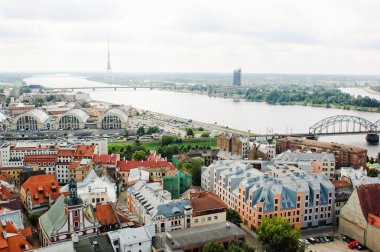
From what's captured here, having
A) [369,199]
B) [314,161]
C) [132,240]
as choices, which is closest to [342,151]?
[314,161]

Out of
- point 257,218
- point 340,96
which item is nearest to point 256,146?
point 257,218

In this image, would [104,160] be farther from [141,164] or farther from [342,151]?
[342,151]

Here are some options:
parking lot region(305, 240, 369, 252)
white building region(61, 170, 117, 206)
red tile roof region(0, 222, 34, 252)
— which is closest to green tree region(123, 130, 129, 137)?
white building region(61, 170, 117, 206)

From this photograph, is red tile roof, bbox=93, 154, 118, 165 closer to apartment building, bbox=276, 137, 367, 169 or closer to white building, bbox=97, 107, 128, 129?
apartment building, bbox=276, 137, 367, 169

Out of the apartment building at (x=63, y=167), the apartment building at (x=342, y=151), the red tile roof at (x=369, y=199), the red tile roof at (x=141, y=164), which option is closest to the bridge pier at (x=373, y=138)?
the apartment building at (x=342, y=151)

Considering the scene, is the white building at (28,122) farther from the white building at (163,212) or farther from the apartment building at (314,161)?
the white building at (163,212)
